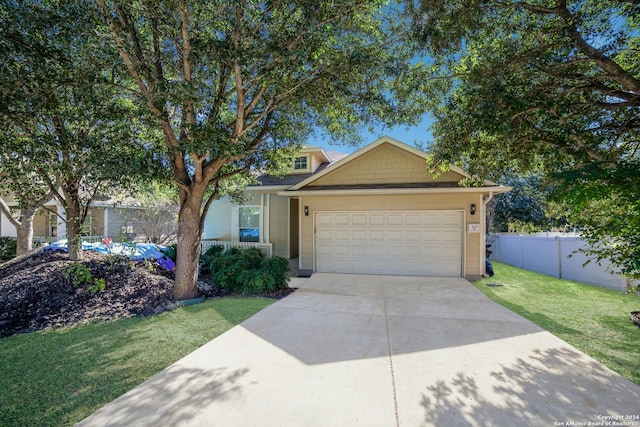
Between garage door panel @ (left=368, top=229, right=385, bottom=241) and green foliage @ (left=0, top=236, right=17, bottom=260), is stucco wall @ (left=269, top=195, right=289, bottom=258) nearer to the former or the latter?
garage door panel @ (left=368, top=229, right=385, bottom=241)

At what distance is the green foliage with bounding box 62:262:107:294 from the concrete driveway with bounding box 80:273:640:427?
404 centimetres

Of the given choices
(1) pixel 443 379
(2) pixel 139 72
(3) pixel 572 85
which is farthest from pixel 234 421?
(3) pixel 572 85

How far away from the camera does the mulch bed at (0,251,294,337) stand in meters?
5.30

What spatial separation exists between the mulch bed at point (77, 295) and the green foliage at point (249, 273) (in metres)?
0.27

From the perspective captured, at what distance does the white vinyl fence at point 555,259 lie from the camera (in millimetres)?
8133

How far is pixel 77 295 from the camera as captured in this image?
20.1 feet

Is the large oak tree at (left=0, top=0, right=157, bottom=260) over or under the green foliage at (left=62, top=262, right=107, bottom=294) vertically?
over

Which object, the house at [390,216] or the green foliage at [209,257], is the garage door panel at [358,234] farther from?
the green foliage at [209,257]

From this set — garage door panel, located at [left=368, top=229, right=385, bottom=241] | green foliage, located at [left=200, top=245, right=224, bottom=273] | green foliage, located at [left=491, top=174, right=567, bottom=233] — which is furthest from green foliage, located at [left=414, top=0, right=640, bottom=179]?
green foliage, located at [left=491, top=174, right=567, bottom=233]

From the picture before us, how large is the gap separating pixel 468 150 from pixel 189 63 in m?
6.80

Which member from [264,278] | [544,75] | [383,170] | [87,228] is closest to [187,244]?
[264,278]

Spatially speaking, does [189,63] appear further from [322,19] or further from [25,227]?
Answer: [25,227]

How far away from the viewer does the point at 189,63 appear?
5.08 meters

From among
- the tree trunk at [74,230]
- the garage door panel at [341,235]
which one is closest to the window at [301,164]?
the garage door panel at [341,235]
